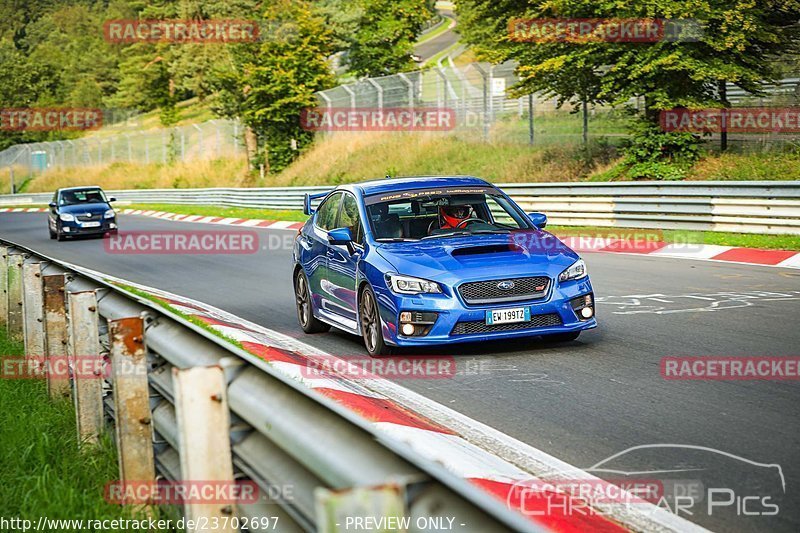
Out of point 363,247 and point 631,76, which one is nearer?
point 363,247

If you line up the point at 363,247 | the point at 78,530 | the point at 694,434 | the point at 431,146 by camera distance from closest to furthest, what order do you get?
1. the point at 78,530
2. the point at 694,434
3. the point at 363,247
4. the point at 431,146

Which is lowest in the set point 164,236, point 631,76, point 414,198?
point 164,236

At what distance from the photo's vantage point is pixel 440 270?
31.9ft

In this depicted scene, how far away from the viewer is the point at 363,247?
34.9 feet

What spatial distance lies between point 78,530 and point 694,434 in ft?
12.0

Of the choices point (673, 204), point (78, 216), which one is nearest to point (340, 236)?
point (673, 204)

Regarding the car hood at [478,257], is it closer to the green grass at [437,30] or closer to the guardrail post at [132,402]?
the guardrail post at [132,402]

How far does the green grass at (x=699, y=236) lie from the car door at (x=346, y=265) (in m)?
8.62

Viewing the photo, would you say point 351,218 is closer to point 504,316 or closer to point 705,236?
point 504,316

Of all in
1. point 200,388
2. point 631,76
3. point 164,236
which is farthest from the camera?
point 164,236

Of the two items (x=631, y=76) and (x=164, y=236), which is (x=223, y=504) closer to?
(x=631, y=76)

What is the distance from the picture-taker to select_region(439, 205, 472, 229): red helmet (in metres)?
11.0

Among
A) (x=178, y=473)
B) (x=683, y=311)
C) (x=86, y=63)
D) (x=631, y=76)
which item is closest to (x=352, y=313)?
(x=683, y=311)

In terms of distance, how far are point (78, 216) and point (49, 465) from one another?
2848 centimetres
